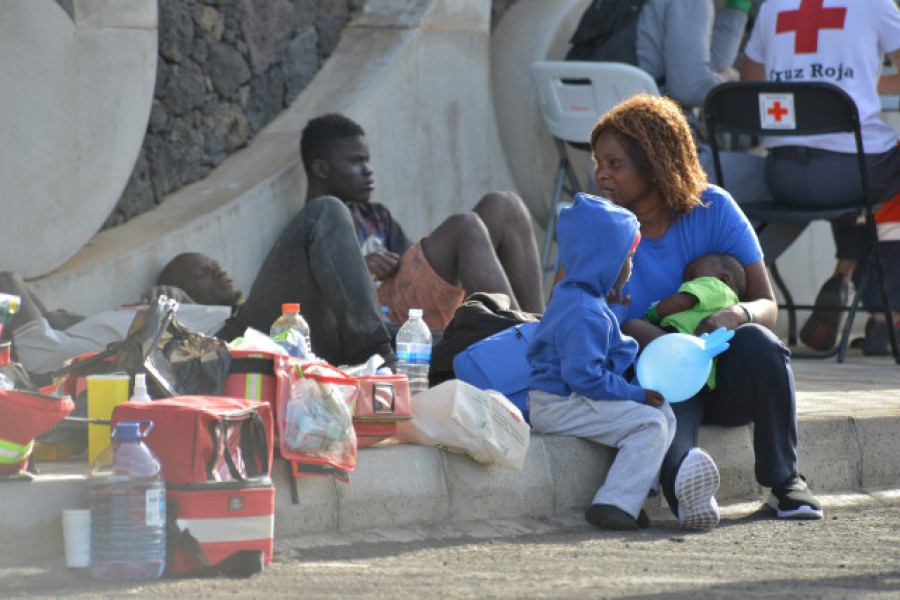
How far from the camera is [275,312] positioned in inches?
206

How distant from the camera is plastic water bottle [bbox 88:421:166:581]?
10.7 feet

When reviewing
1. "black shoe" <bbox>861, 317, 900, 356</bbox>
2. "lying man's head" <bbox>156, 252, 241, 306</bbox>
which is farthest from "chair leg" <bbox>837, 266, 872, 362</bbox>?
"lying man's head" <bbox>156, 252, 241, 306</bbox>

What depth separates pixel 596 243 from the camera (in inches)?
164

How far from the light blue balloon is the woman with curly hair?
0.37 ft

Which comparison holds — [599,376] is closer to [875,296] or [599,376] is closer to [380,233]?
[380,233]

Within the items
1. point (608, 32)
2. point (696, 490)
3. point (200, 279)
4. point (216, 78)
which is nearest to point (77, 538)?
point (696, 490)

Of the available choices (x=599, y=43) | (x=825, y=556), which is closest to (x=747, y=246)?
(x=825, y=556)

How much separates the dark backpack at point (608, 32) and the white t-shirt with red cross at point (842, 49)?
92 centimetres

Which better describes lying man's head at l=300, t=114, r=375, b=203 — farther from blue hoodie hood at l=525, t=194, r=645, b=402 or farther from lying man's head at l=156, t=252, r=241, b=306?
blue hoodie hood at l=525, t=194, r=645, b=402

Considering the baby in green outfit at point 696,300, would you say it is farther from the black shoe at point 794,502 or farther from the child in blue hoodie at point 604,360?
the black shoe at point 794,502

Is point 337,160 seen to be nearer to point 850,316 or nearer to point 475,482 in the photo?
point 850,316

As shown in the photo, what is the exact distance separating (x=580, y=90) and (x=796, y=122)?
1.37m

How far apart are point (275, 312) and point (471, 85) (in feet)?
10.7

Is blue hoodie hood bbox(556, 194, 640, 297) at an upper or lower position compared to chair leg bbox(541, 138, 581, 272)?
lower
